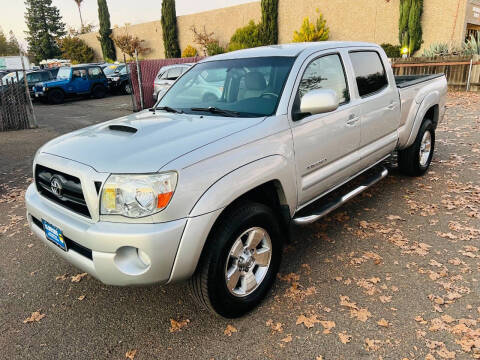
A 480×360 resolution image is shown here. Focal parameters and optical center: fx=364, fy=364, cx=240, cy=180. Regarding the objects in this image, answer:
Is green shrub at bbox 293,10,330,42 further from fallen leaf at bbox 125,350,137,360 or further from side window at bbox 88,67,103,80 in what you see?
fallen leaf at bbox 125,350,137,360

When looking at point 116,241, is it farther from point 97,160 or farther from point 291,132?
point 291,132

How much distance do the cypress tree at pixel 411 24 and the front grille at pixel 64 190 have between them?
21.6m

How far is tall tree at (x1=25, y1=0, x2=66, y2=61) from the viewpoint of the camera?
182 ft

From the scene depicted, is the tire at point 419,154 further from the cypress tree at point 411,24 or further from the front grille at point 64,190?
the cypress tree at point 411,24

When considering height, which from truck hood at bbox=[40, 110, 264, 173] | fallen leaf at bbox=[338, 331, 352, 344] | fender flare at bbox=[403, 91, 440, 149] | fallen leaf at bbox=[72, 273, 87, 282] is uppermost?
truck hood at bbox=[40, 110, 264, 173]

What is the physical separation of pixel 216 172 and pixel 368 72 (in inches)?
102

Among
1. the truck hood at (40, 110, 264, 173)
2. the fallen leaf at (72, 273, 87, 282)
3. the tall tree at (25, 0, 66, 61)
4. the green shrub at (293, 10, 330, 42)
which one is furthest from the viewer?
the tall tree at (25, 0, 66, 61)

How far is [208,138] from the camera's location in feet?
8.04

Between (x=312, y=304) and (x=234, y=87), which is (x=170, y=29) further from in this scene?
(x=312, y=304)

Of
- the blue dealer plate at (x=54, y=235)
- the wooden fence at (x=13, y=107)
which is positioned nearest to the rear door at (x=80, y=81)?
the wooden fence at (x=13, y=107)

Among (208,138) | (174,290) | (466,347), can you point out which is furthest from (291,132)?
(466,347)

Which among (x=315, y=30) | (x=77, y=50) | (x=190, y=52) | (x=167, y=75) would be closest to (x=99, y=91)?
(x=167, y=75)

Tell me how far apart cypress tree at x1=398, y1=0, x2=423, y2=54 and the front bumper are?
71.2 feet

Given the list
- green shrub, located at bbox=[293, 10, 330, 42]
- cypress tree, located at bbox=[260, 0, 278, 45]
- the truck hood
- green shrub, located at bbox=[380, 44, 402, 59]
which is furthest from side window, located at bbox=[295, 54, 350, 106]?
cypress tree, located at bbox=[260, 0, 278, 45]
